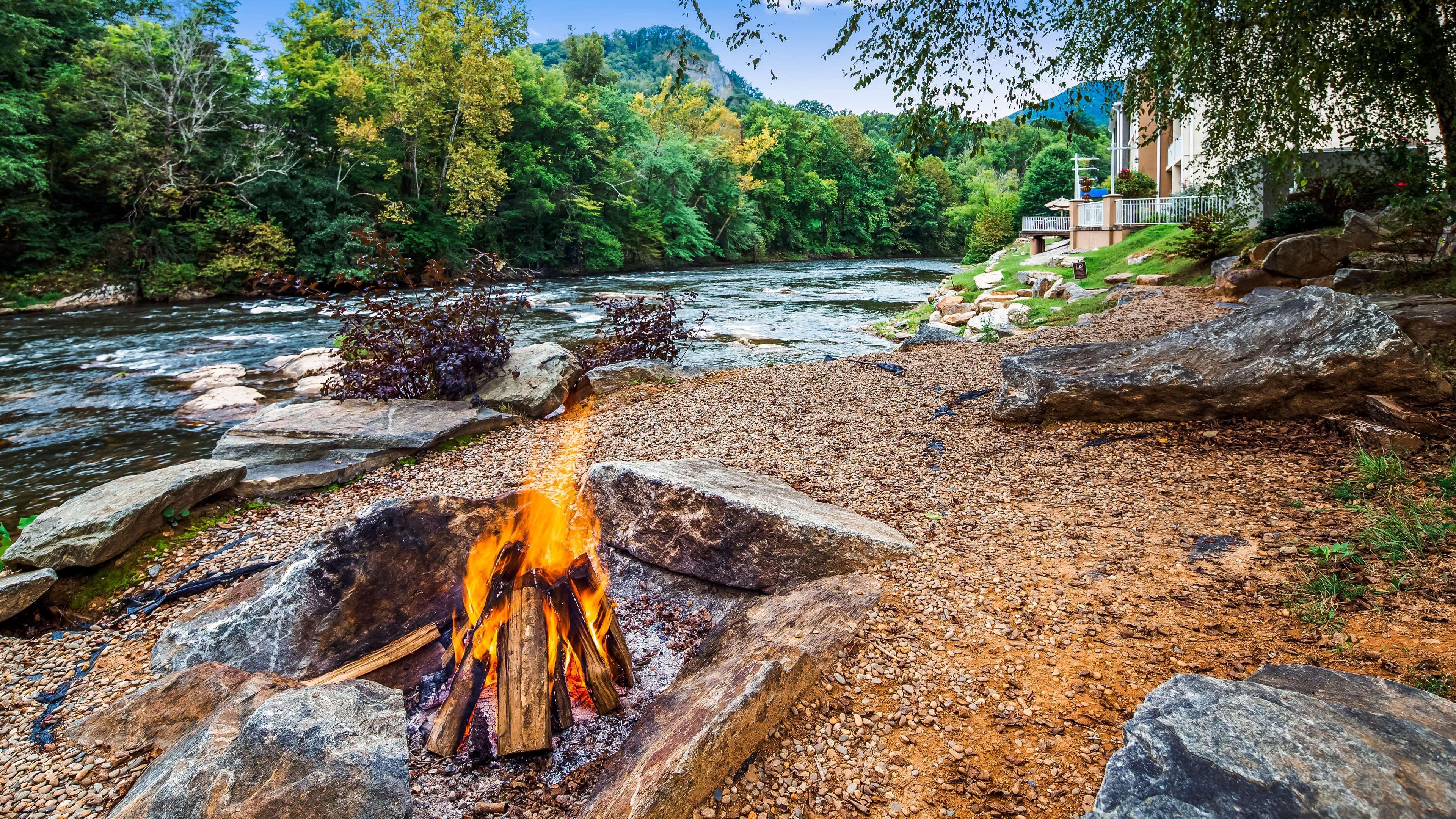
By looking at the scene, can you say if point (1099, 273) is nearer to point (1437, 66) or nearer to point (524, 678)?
point (1437, 66)

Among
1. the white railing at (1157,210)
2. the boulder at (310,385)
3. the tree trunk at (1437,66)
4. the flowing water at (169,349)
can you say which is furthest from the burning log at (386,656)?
the white railing at (1157,210)

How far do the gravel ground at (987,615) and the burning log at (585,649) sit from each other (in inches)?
15.1

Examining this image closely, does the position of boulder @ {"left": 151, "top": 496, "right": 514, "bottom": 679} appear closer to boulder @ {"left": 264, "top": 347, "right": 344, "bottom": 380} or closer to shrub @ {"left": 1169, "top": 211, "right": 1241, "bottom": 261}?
boulder @ {"left": 264, "top": 347, "right": 344, "bottom": 380}

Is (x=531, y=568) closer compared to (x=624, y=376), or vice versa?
(x=531, y=568)

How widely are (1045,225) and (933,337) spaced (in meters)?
22.3

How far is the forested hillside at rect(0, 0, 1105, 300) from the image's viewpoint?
24.5m

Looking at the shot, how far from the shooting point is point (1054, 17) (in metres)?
6.38

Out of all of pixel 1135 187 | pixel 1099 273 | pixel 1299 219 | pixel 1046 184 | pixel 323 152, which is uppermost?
pixel 323 152

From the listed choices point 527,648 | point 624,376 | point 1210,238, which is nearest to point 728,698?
point 527,648

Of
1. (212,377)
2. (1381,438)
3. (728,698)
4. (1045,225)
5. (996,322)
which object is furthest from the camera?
(1045,225)

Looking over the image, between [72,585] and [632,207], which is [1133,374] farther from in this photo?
[632,207]

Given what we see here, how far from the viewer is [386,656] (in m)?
3.18

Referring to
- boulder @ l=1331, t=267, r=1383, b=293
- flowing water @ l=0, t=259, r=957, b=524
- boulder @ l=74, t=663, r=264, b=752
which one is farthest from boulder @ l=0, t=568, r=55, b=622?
boulder @ l=1331, t=267, r=1383, b=293

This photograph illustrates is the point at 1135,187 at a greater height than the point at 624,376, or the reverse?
the point at 1135,187
